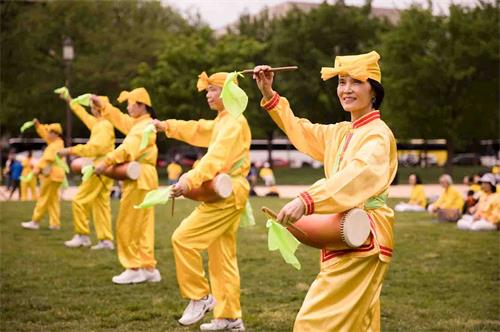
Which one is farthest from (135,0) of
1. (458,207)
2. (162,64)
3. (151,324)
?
(151,324)

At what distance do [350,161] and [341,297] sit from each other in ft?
2.60

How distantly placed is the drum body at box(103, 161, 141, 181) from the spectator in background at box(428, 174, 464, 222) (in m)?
9.94

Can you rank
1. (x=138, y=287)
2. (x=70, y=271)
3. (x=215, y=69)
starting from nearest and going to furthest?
(x=138, y=287)
(x=70, y=271)
(x=215, y=69)

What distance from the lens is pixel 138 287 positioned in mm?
9047

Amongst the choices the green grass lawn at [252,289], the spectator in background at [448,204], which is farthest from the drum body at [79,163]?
the spectator in background at [448,204]

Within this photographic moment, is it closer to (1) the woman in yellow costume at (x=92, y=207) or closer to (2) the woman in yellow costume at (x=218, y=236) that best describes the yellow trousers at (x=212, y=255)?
(2) the woman in yellow costume at (x=218, y=236)

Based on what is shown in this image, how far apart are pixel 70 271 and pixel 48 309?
2448 mm

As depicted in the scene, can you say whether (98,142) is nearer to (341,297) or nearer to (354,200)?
(341,297)

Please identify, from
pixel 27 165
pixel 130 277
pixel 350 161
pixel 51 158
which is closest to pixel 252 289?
pixel 130 277

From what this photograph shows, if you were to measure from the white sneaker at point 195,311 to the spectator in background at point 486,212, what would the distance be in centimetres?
956

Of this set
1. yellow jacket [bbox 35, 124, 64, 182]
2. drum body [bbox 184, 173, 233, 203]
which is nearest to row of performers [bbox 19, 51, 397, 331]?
drum body [bbox 184, 173, 233, 203]

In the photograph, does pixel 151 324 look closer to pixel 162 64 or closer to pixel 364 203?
pixel 364 203

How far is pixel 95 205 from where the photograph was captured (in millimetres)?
12562

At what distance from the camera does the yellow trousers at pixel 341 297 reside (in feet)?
14.1
